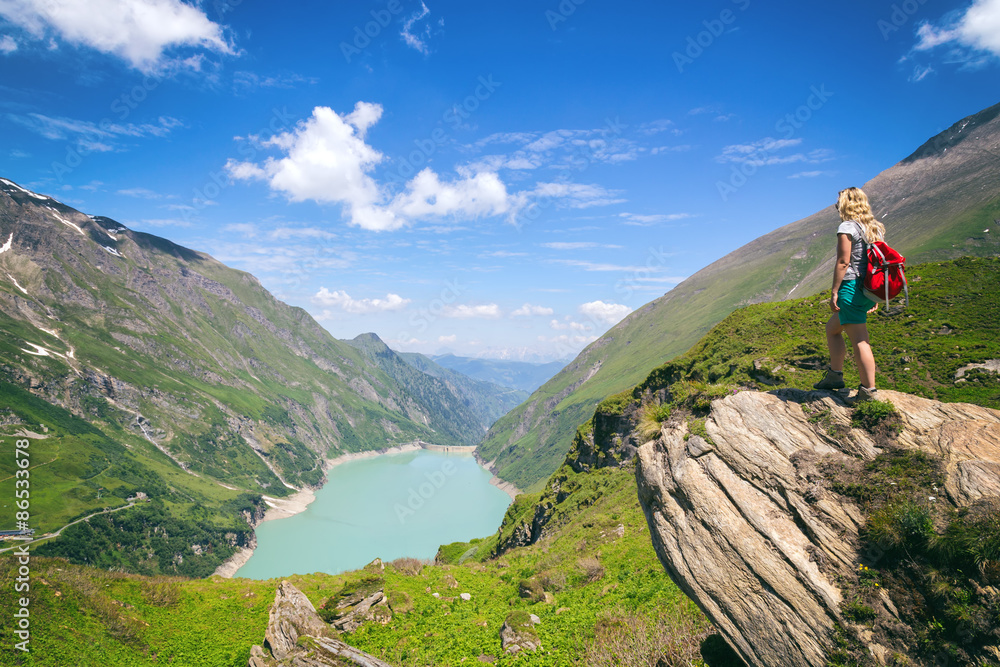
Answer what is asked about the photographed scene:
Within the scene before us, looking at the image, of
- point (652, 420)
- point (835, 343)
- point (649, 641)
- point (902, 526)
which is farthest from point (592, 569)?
point (902, 526)

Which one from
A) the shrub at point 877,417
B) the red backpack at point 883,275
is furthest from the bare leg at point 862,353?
the red backpack at point 883,275

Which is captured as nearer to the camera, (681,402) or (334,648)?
(681,402)

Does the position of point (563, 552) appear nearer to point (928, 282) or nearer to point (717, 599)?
point (717, 599)

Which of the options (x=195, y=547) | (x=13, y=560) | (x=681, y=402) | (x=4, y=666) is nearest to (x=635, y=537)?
(x=681, y=402)

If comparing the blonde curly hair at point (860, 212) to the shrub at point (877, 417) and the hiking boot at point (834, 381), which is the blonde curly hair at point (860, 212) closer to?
the hiking boot at point (834, 381)

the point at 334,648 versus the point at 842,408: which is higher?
the point at 842,408

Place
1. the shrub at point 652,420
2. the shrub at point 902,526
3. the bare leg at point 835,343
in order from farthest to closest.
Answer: the shrub at point 652,420 < the bare leg at point 835,343 < the shrub at point 902,526

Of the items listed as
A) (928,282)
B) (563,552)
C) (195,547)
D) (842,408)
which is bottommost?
(195,547)

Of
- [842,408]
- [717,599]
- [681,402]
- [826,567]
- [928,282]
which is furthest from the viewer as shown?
[928,282]
